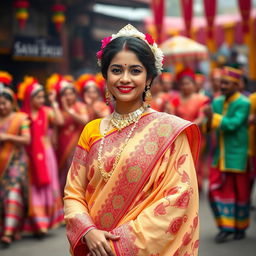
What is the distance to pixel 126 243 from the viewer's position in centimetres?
271

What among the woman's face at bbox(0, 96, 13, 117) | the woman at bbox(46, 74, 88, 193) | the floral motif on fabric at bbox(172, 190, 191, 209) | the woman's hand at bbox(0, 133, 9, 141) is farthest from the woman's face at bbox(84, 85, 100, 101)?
the floral motif on fabric at bbox(172, 190, 191, 209)

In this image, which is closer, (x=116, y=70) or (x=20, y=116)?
(x=116, y=70)

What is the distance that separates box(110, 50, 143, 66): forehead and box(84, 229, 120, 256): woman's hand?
817 millimetres

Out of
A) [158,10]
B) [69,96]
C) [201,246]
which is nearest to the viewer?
[201,246]

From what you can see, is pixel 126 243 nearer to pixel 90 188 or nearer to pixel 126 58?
pixel 90 188

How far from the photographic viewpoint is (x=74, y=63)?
47.3 feet

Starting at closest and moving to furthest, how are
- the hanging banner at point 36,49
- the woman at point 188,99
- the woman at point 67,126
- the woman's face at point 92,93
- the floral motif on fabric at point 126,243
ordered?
the floral motif on fabric at point 126,243 < the woman at point 67,126 < the woman's face at point 92,93 < the woman at point 188,99 < the hanging banner at point 36,49

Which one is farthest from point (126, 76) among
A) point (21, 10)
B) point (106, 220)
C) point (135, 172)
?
point (21, 10)

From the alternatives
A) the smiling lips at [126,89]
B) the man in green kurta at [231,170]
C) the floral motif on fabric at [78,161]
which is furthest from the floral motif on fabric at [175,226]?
the man in green kurta at [231,170]

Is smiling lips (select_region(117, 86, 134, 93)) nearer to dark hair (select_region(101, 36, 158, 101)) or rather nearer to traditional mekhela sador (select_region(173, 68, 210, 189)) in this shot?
dark hair (select_region(101, 36, 158, 101))

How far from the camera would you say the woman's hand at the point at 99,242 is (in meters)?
2.70

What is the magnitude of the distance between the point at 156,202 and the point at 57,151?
504 centimetres

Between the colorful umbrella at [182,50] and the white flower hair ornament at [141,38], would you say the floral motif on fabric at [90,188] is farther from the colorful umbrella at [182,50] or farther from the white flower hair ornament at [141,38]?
the colorful umbrella at [182,50]

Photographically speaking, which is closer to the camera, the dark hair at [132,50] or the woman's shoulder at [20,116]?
the dark hair at [132,50]
